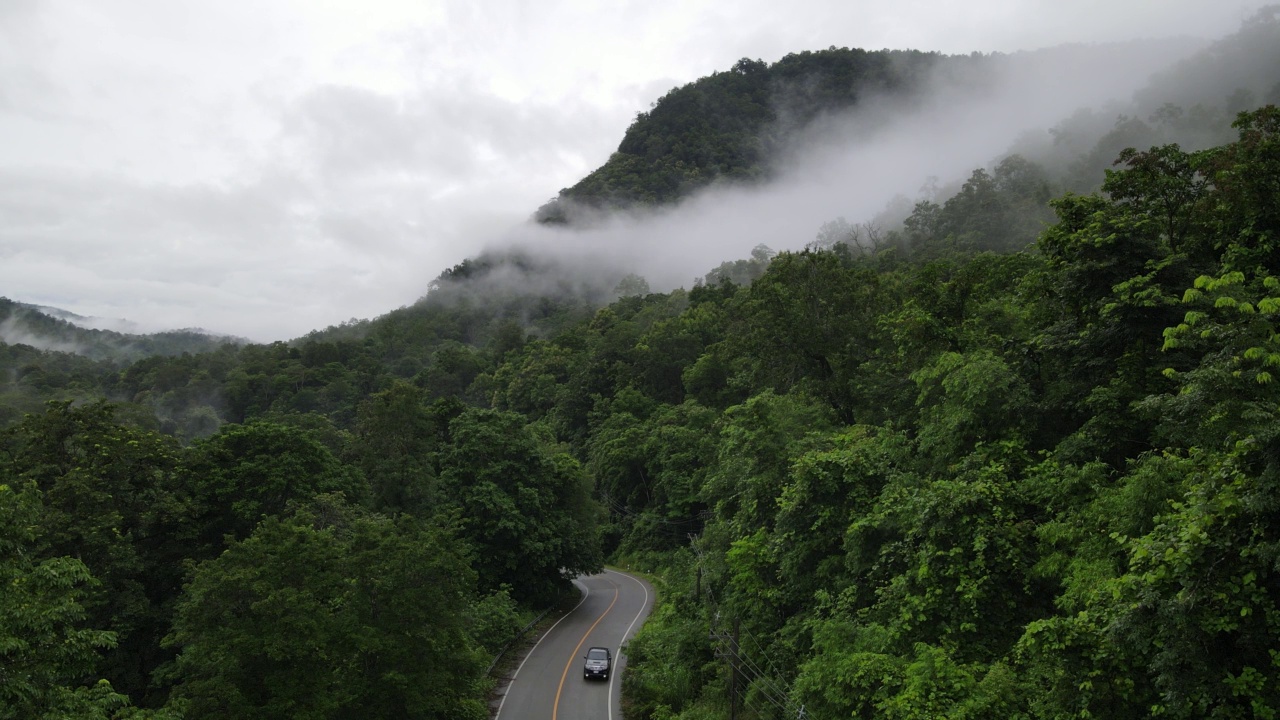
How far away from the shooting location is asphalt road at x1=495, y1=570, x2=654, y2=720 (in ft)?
73.2

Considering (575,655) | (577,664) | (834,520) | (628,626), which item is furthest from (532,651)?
(834,520)

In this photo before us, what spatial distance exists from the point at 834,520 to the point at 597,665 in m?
12.8

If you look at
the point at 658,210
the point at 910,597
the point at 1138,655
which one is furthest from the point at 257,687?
the point at 658,210

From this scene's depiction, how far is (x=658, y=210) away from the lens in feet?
400

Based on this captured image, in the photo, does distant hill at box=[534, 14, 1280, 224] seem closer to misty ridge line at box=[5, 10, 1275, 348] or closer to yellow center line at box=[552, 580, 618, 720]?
misty ridge line at box=[5, 10, 1275, 348]

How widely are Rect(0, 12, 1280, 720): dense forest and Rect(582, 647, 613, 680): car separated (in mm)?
1037

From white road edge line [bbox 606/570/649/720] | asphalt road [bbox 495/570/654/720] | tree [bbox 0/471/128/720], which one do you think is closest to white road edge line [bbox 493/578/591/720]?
asphalt road [bbox 495/570/654/720]

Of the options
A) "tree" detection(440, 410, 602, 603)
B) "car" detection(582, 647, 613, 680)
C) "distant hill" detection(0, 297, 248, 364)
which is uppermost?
"distant hill" detection(0, 297, 248, 364)

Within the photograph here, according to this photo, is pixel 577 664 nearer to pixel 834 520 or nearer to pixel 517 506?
pixel 517 506

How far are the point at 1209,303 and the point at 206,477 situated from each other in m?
27.7

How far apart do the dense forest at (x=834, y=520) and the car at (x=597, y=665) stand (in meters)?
1.04

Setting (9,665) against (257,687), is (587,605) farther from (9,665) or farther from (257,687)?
(9,665)

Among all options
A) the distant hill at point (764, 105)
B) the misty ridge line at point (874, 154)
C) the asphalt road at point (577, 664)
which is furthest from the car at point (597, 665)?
A: the distant hill at point (764, 105)

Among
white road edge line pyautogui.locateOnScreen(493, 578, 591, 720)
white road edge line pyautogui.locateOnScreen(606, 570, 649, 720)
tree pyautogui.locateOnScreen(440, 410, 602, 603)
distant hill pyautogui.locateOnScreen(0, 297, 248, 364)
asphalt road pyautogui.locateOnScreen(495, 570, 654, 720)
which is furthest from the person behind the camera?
distant hill pyautogui.locateOnScreen(0, 297, 248, 364)
